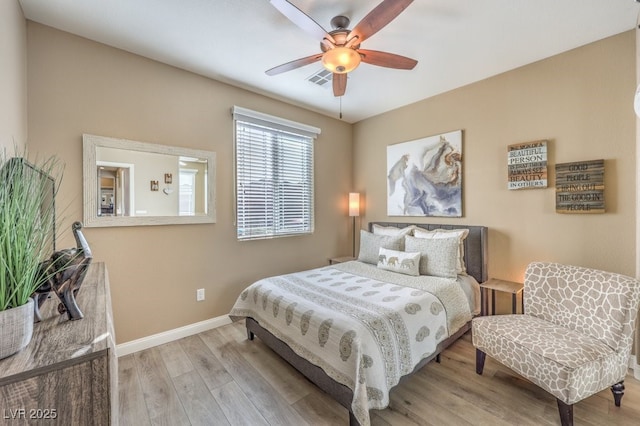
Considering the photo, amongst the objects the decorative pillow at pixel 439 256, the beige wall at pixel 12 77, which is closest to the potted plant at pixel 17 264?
the beige wall at pixel 12 77

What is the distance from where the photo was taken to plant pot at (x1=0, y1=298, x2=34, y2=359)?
0.72m

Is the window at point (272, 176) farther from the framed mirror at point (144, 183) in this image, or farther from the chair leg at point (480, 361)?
the chair leg at point (480, 361)

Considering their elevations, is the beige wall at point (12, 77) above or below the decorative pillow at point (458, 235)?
above

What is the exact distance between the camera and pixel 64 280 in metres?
0.98

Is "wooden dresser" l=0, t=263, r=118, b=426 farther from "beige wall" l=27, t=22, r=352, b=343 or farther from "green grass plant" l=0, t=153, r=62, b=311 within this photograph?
"beige wall" l=27, t=22, r=352, b=343

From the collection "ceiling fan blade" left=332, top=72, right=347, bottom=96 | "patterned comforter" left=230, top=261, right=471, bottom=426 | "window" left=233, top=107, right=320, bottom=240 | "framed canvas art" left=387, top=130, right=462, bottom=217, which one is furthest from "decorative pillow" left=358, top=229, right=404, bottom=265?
"ceiling fan blade" left=332, top=72, right=347, bottom=96

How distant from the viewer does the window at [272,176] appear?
3215 mm

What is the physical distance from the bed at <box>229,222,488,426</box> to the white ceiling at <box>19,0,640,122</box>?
5.79 feet

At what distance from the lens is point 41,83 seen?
209 cm

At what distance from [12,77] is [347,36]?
220cm

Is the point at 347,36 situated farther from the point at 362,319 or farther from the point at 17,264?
the point at 17,264

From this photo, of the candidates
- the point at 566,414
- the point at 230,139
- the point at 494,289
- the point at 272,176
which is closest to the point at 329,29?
the point at 230,139

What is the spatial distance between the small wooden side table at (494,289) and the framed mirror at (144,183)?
2.96m

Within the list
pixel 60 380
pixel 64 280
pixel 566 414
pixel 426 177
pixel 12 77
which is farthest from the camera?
pixel 426 177
